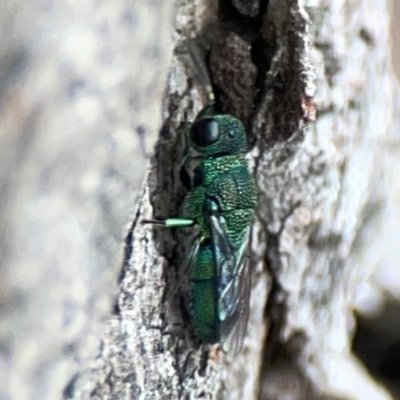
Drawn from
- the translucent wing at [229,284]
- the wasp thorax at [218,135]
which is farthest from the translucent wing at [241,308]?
the wasp thorax at [218,135]

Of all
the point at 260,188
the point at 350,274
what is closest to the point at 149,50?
the point at 260,188

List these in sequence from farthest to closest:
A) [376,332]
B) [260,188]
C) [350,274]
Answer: [376,332] → [350,274] → [260,188]

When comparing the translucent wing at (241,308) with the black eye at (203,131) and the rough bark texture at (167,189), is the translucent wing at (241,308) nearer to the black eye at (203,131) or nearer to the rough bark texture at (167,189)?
the rough bark texture at (167,189)

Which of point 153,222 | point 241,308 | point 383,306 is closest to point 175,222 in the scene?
point 153,222

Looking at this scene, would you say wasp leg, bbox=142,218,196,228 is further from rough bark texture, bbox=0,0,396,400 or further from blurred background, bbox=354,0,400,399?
blurred background, bbox=354,0,400,399

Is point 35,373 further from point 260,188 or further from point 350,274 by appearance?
point 350,274

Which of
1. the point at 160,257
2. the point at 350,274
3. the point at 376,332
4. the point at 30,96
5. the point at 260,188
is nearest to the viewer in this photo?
the point at 30,96
